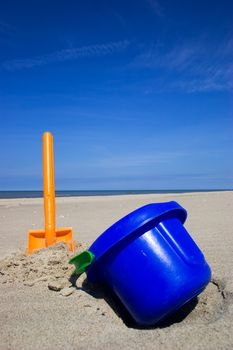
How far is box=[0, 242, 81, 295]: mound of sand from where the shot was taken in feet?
8.28

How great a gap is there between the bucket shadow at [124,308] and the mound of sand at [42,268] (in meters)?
0.15

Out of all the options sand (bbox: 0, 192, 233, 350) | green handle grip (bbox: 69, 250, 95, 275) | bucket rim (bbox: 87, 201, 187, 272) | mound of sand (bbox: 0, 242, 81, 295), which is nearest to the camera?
sand (bbox: 0, 192, 233, 350)

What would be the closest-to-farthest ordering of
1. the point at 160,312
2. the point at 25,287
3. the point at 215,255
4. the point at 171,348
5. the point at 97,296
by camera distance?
the point at 171,348 < the point at 160,312 < the point at 97,296 < the point at 25,287 < the point at 215,255

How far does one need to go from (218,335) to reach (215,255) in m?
1.66

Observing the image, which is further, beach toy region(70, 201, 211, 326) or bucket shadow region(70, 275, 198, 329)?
bucket shadow region(70, 275, 198, 329)

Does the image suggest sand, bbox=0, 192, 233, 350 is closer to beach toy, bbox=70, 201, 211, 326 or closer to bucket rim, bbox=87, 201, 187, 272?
beach toy, bbox=70, 201, 211, 326

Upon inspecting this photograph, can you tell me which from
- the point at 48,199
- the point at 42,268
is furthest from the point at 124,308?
the point at 48,199

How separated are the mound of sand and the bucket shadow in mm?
146

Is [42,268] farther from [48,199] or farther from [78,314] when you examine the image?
[78,314]

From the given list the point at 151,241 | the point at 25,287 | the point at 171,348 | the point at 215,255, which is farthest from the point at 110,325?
the point at 215,255

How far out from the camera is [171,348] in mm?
1629

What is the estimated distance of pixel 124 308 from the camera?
214cm

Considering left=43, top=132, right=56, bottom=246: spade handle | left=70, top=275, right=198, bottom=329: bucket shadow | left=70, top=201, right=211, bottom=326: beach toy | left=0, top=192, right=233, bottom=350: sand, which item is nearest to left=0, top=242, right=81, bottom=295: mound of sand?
left=0, top=192, right=233, bottom=350: sand

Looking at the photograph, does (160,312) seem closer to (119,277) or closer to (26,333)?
(119,277)
